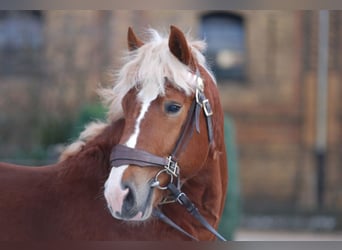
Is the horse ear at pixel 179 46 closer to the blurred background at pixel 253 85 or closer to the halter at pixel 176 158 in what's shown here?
the halter at pixel 176 158

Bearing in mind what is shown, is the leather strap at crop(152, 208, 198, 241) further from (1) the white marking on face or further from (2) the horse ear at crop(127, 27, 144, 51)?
(2) the horse ear at crop(127, 27, 144, 51)

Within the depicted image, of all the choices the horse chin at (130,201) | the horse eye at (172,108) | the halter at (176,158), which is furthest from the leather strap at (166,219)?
the horse eye at (172,108)

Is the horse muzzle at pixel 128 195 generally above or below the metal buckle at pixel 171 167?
below

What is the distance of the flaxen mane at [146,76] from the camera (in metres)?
2.79

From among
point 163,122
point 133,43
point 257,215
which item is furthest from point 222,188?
point 257,215

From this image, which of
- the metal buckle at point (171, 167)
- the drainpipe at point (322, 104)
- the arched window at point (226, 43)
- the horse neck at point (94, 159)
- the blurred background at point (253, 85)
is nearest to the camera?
the metal buckle at point (171, 167)

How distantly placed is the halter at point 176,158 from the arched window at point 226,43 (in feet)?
28.4

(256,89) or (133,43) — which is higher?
(133,43)

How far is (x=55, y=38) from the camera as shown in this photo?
1158 centimetres

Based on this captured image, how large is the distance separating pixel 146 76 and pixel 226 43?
9.28m

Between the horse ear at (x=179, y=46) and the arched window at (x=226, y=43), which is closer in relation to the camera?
the horse ear at (x=179, y=46)

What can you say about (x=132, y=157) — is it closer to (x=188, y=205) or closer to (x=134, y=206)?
(x=134, y=206)

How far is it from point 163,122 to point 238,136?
9309 millimetres
